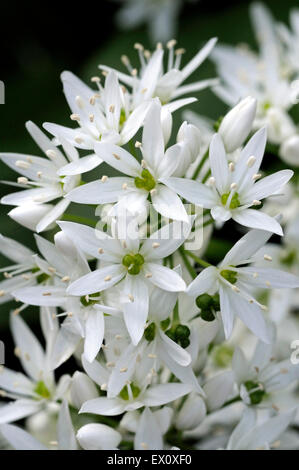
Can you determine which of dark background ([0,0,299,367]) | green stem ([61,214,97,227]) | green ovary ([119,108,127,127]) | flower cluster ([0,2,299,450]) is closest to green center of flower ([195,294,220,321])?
flower cluster ([0,2,299,450])

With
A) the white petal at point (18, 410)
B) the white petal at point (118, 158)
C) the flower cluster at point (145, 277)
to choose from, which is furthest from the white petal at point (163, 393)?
the white petal at point (118, 158)

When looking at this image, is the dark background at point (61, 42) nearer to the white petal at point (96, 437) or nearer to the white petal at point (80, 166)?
the white petal at point (80, 166)

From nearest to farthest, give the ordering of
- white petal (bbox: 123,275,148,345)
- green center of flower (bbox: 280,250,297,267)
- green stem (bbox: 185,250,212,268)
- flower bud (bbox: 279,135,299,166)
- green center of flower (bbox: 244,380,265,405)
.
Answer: white petal (bbox: 123,275,148,345) < green stem (bbox: 185,250,212,268) < green center of flower (bbox: 244,380,265,405) < flower bud (bbox: 279,135,299,166) < green center of flower (bbox: 280,250,297,267)

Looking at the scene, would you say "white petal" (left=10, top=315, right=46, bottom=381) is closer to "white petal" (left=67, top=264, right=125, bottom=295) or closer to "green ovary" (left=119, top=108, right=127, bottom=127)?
"white petal" (left=67, top=264, right=125, bottom=295)

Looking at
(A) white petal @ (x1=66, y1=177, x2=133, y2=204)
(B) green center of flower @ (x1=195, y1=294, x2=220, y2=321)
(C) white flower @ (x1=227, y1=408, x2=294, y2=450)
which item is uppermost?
(A) white petal @ (x1=66, y1=177, x2=133, y2=204)
